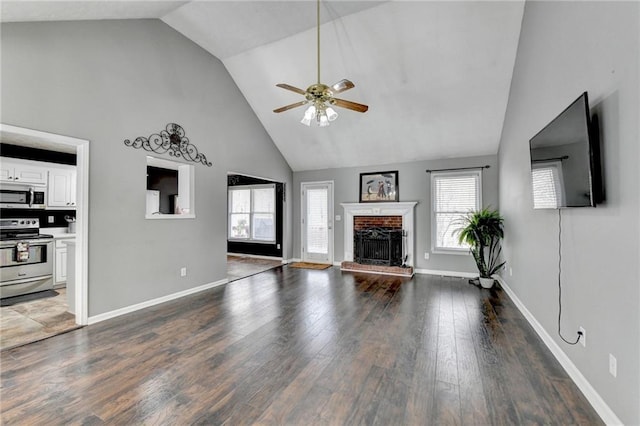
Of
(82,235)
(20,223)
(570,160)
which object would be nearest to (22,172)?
(20,223)

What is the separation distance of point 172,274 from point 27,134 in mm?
2252

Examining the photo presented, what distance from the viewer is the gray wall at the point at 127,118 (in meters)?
2.82

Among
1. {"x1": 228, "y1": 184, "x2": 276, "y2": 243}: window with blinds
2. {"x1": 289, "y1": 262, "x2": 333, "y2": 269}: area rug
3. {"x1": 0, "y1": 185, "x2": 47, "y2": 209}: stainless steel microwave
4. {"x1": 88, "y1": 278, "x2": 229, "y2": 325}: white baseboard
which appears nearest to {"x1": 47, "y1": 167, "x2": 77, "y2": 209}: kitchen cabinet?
{"x1": 0, "y1": 185, "x2": 47, "y2": 209}: stainless steel microwave

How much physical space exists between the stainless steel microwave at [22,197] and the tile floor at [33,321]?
1603 mm

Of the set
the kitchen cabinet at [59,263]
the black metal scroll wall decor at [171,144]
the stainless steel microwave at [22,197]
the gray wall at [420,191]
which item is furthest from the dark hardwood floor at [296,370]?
the stainless steel microwave at [22,197]

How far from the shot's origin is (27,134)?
2.74 m

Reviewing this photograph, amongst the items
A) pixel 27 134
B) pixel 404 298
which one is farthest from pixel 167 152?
pixel 404 298

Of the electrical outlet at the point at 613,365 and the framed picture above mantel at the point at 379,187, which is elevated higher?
the framed picture above mantel at the point at 379,187

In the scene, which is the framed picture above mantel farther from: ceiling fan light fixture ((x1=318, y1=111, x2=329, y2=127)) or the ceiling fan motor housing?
the ceiling fan motor housing

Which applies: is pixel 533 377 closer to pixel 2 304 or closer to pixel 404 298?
pixel 404 298

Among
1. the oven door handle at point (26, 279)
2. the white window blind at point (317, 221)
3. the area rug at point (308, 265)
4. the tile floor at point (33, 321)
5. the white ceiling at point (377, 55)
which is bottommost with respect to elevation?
the tile floor at point (33, 321)

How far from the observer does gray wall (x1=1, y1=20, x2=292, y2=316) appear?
2.82 metres

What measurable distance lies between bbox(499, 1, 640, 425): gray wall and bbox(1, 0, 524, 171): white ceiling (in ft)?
2.94

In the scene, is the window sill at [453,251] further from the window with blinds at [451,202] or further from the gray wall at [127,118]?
the gray wall at [127,118]
